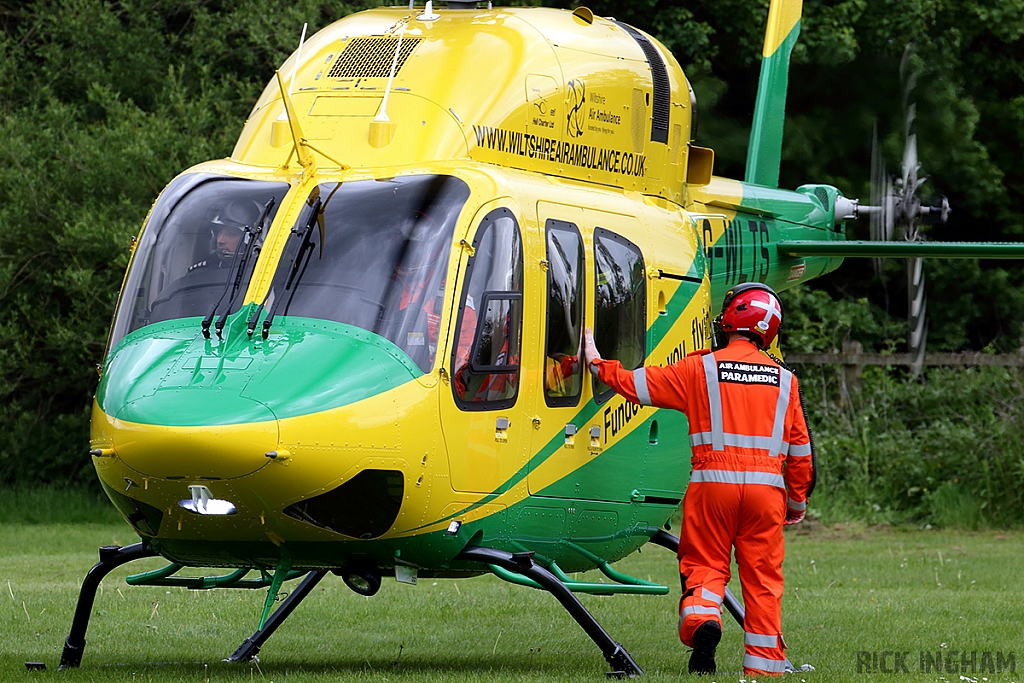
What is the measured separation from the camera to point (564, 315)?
7.58 meters

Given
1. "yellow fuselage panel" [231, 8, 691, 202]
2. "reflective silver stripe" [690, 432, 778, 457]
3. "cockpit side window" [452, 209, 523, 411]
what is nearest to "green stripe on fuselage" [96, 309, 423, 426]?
"cockpit side window" [452, 209, 523, 411]

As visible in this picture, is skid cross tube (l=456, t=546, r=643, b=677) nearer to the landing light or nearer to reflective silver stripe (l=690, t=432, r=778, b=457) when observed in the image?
reflective silver stripe (l=690, t=432, r=778, b=457)

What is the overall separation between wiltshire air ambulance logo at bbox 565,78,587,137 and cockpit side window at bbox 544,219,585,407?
77 cm

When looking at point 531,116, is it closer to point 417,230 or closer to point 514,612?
point 417,230

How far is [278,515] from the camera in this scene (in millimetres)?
6523

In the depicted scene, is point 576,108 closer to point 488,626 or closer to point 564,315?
point 564,315

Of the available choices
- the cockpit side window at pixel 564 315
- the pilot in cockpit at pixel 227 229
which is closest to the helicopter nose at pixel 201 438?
the pilot in cockpit at pixel 227 229

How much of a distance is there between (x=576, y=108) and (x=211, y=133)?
1309 cm

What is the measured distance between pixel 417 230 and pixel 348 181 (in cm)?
52

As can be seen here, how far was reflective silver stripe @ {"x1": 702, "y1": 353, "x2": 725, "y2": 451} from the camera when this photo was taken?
7176mm

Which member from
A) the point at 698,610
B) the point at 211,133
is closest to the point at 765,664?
the point at 698,610

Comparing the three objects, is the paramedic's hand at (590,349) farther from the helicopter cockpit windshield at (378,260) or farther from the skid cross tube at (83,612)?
the skid cross tube at (83,612)

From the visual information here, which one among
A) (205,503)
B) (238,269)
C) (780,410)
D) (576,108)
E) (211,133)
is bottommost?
(211,133)

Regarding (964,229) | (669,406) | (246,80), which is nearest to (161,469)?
(669,406)
